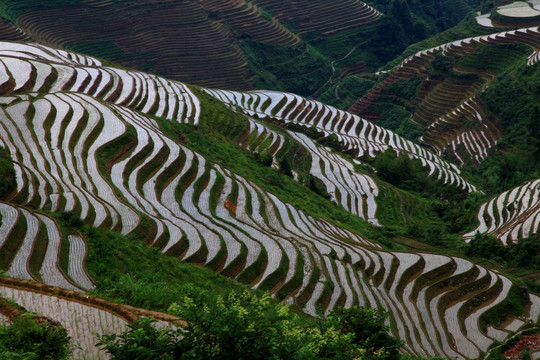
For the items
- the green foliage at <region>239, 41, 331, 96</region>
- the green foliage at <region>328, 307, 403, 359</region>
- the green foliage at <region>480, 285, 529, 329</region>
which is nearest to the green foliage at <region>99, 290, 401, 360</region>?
the green foliage at <region>328, 307, 403, 359</region>

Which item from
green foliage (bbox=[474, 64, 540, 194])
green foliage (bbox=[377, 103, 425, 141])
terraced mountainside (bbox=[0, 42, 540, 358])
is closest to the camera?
terraced mountainside (bbox=[0, 42, 540, 358])

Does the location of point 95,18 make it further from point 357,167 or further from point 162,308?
point 162,308

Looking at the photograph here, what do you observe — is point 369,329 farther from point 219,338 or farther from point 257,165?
point 257,165

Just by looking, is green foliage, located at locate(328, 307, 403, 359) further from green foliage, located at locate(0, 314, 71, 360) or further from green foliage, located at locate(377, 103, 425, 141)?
green foliage, located at locate(377, 103, 425, 141)

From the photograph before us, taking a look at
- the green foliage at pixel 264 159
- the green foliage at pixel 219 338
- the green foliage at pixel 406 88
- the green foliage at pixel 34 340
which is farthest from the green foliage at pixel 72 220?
the green foliage at pixel 406 88

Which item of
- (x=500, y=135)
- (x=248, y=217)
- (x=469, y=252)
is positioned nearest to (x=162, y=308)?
(x=248, y=217)

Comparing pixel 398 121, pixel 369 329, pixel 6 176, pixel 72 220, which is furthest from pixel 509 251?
pixel 398 121
